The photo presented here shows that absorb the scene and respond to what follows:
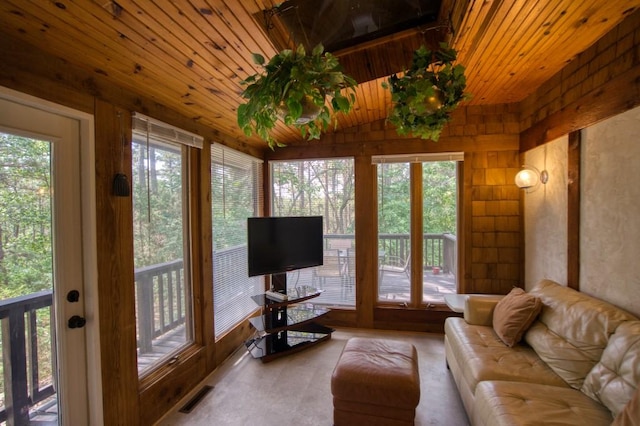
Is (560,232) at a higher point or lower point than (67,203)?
lower

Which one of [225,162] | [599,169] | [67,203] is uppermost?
[225,162]

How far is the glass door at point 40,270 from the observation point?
4.51 ft

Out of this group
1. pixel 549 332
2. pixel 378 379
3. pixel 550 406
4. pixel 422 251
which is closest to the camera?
pixel 550 406

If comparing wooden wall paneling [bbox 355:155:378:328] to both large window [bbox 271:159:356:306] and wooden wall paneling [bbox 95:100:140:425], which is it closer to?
large window [bbox 271:159:356:306]

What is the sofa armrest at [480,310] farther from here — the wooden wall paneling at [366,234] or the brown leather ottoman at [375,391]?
the wooden wall paneling at [366,234]

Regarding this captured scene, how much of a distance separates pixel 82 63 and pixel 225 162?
5.12 feet

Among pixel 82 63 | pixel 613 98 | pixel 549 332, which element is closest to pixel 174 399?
pixel 82 63

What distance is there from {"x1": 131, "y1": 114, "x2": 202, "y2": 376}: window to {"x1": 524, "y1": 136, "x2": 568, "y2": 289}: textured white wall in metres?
3.27

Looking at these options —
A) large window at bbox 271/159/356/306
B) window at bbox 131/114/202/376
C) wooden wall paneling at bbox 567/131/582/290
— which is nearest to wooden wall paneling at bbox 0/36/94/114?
window at bbox 131/114/202/376

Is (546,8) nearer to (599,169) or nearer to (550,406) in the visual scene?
(599,169)

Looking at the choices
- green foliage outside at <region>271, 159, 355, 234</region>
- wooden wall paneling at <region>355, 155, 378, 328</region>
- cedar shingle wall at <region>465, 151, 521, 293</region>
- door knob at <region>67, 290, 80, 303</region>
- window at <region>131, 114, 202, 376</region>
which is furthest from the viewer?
green foliage outside at <region>271, 159, 355, 234</region>

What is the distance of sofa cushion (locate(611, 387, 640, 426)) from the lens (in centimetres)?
113

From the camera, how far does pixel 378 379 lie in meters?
1.84

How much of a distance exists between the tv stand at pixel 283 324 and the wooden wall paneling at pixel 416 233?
1198 mm
